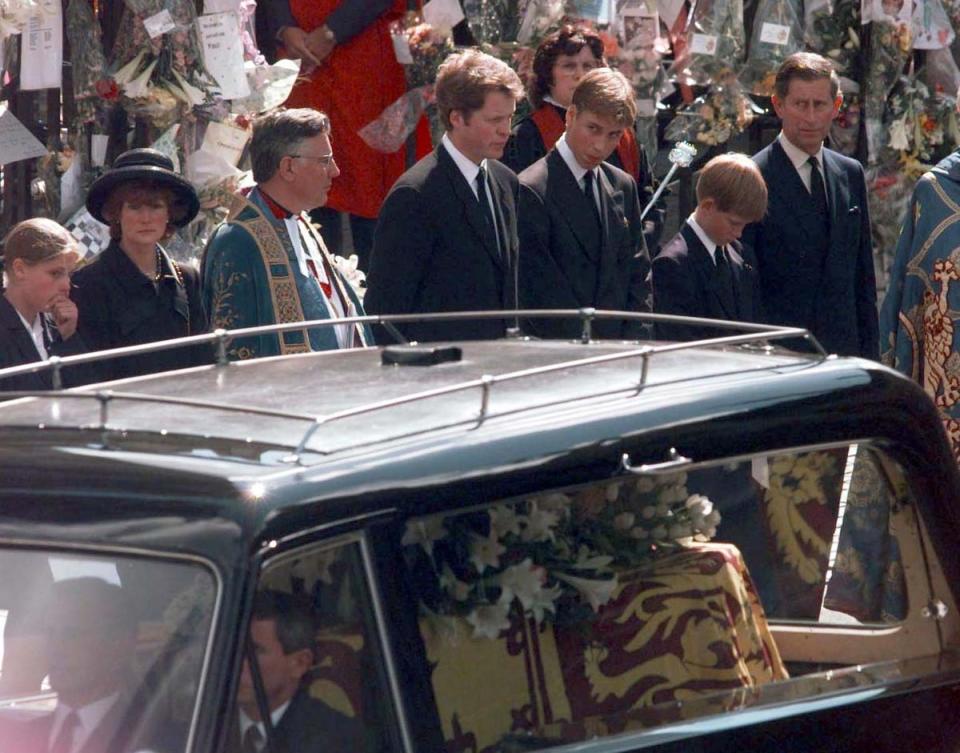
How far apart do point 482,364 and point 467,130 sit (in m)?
2.77

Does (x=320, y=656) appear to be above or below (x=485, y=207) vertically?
below

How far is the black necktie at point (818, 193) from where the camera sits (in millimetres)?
7309

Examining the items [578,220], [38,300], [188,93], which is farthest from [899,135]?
[38,300]

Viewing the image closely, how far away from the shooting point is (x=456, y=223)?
6.21m

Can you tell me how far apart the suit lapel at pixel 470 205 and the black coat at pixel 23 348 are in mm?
1325

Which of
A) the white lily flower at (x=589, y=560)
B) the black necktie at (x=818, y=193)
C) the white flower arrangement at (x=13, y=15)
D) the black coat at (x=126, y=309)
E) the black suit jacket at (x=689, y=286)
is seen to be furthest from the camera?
the black necktie at (x=818, y=193)

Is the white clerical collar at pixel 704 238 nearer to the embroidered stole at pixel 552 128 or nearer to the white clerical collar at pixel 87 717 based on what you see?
the embroidered stole at pixel 552 128

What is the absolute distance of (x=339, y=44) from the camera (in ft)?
28.6

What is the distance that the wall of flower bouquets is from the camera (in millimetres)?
7762

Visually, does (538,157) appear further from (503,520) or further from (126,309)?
(503,520)

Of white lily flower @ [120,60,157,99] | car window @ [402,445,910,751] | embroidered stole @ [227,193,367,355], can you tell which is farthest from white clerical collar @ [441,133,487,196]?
car window @ [402,445,910,751]

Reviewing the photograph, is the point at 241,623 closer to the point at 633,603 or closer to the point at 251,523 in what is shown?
the point at 251,523

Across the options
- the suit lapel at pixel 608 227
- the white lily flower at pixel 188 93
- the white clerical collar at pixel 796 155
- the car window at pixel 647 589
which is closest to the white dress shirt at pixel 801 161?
the white clerical collar at pixel 796 155

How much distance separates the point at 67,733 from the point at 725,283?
13.1 feet
